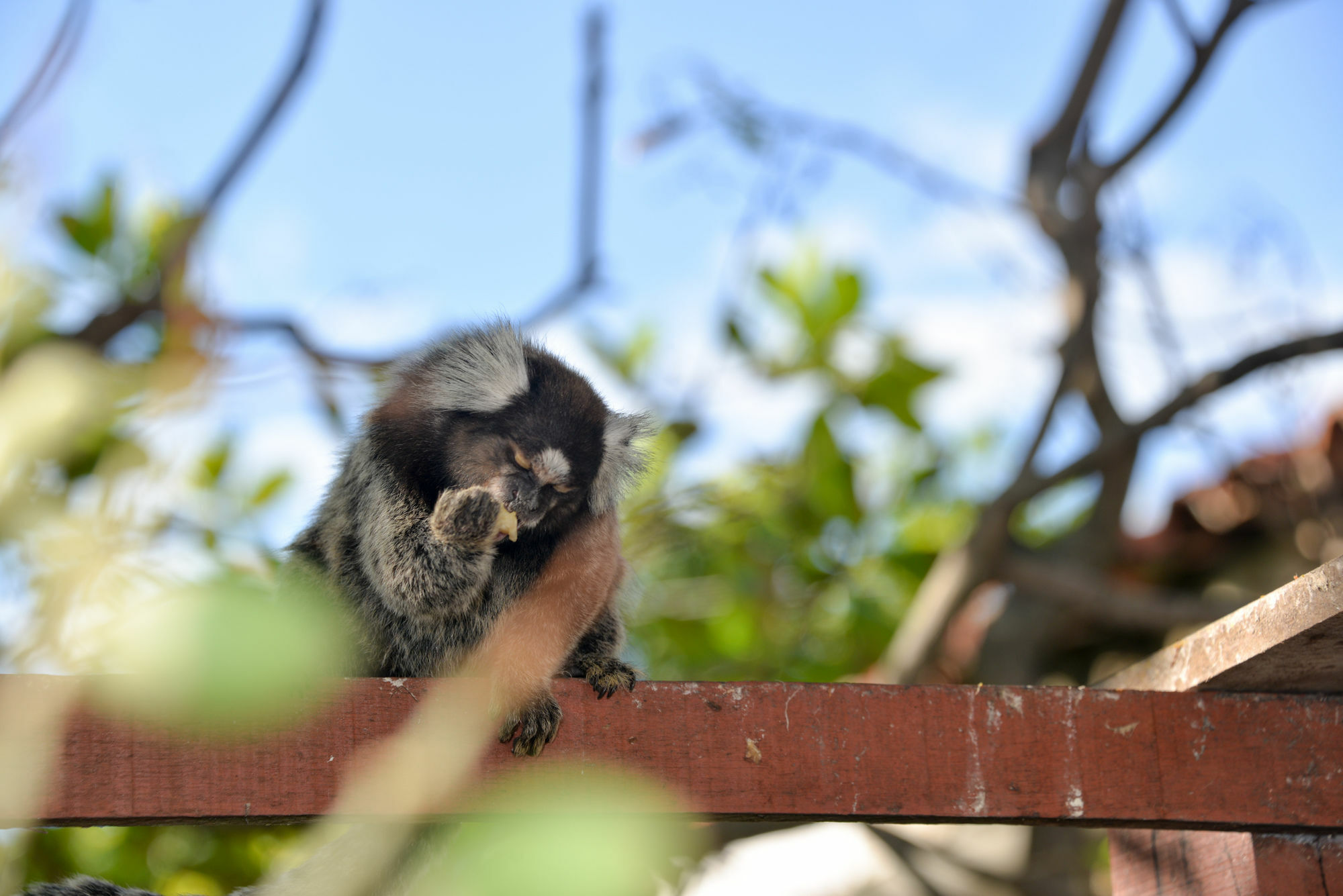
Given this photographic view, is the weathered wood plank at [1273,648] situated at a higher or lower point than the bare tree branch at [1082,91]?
lower

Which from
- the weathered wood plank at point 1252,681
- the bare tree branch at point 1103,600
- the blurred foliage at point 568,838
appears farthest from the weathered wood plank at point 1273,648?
the bare tree branch at point 1103,600

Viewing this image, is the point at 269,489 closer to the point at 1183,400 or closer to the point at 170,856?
the point at 170,856

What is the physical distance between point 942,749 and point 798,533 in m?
2.88

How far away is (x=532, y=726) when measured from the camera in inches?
91.9

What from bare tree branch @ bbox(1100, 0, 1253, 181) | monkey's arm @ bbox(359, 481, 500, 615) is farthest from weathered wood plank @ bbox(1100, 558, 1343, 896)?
bare tree branch @ bbox(1100, 0, 1253, 181)

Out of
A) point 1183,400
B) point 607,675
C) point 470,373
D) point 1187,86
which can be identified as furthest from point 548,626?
point 1187,86

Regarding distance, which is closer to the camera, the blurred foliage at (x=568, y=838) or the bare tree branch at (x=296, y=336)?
the blurred foliage at (x=568, y=838)

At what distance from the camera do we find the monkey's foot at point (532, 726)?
227 centimetres

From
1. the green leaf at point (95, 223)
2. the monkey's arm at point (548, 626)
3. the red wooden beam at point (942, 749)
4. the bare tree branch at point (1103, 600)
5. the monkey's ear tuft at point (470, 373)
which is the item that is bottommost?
the bare tree branch at point (1103, 600)

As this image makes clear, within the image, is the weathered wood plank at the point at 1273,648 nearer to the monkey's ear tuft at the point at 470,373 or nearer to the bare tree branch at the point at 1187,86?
the monkey's ear tuft at the point at 470,373

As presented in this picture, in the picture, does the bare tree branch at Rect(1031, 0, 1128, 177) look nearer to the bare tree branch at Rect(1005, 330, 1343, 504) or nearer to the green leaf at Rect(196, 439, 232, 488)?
the bare tree branch at Rect(1005, 330, 1343, 504)

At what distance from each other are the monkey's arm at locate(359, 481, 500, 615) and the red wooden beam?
55 cm

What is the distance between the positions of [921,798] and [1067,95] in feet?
12.8

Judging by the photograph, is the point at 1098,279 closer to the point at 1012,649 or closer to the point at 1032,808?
the point at 1012,649
